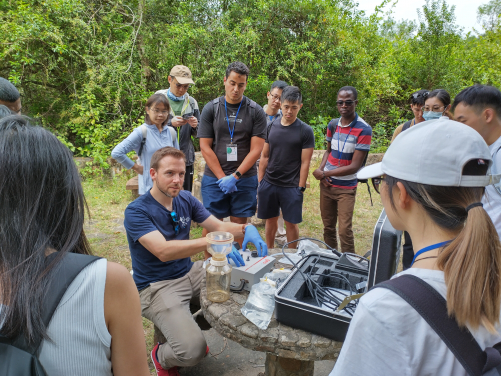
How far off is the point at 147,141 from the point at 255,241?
176 centimetres

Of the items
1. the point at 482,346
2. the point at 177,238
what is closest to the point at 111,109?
the point at 177,238

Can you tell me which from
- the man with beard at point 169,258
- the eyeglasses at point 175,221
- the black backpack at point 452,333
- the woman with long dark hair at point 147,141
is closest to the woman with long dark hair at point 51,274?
the black backpack at point 452,333

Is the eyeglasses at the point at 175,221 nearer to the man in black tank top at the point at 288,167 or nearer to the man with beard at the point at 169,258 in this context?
the man with beard at the point at 169,258

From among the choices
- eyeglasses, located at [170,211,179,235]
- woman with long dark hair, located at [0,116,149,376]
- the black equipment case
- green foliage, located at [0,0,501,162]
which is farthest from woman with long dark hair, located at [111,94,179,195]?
green foliage, located at [0,0,501,162]

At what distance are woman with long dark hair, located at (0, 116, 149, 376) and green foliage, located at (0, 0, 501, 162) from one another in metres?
6.69

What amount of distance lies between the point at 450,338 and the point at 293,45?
8.89 m

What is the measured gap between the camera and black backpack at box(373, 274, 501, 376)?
0.72 metres

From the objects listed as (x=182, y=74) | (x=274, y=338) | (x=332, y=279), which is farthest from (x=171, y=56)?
(x=274, y=338)

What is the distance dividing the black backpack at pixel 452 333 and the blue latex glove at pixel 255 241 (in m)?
1.48

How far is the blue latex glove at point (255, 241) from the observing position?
2.21 m

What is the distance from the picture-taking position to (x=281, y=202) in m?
3.69

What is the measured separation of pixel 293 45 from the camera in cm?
865

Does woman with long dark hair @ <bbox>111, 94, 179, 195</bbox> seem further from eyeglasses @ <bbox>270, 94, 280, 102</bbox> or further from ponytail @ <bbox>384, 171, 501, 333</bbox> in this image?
ponytail @ <bbox>384, 171, 501, 333</bbox>

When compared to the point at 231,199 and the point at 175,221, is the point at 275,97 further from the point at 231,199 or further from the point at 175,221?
the point at 175,221
